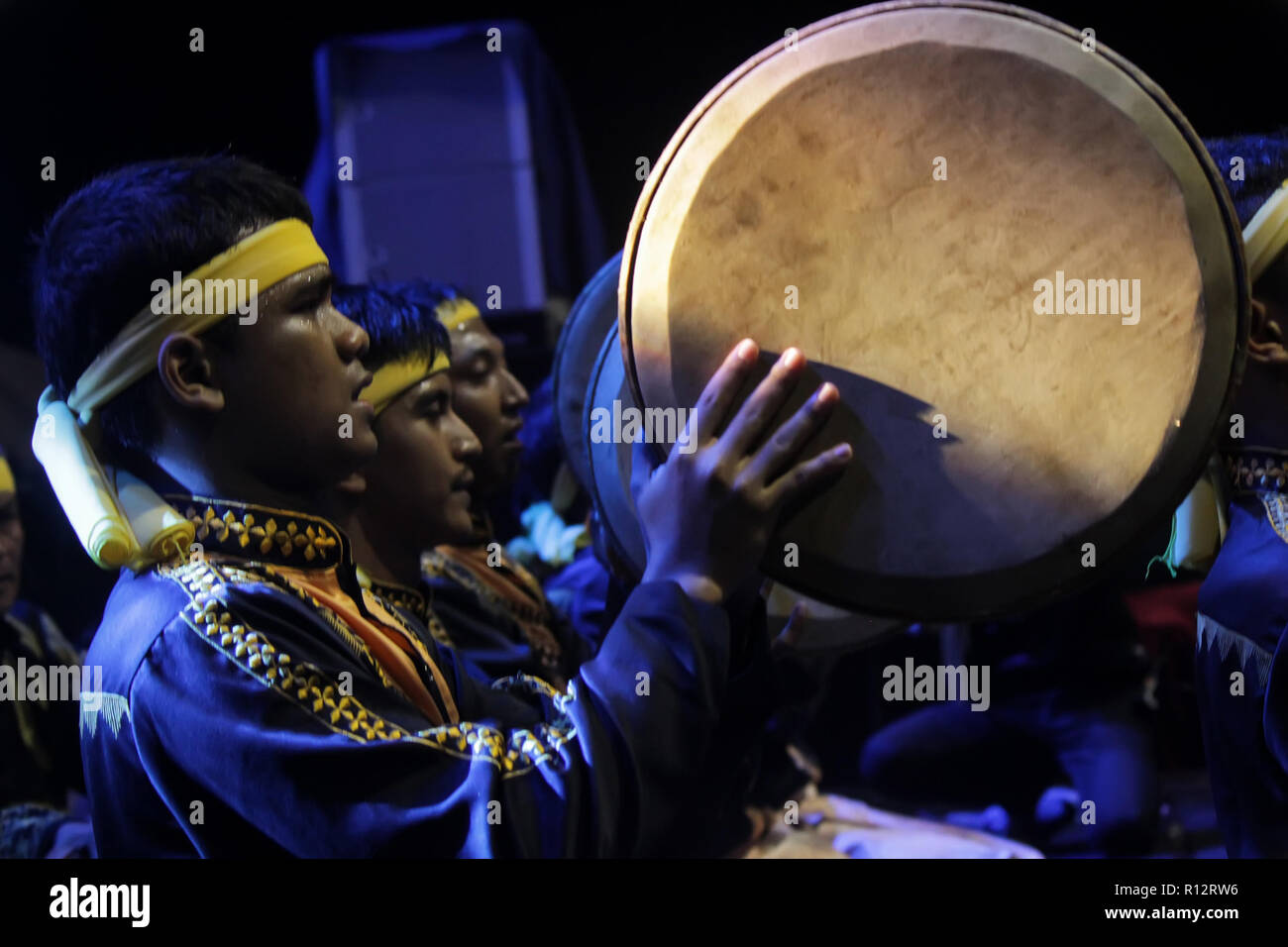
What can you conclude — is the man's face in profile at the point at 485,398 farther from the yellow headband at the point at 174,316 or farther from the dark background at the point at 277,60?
the yellow headband at the point at 174,316

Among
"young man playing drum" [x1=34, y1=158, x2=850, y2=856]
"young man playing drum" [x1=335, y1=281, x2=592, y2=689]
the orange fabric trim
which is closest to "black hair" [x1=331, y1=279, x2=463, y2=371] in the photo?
"young man playing drum" [x1=335, y1=281, x2=592, y2=689]

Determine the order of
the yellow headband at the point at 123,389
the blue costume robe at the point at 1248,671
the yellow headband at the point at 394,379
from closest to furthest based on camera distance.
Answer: the yellow headband at the point at 123,389 < the blue costume robe at the point at 1248,671 < the yellow headband at the point at 394,379

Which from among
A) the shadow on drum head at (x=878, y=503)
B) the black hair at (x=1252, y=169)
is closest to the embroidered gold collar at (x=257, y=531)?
the shadow on drum head at (x=878, y=503)

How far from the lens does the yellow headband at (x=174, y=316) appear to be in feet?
4.55

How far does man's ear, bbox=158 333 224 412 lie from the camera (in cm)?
138

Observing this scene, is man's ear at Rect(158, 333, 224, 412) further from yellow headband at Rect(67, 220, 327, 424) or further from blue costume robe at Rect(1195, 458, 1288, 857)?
blue costume robe at Rect(1195, 458, 1288, 857)

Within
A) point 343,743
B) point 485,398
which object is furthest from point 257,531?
point 485,398

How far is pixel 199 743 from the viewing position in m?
1.23

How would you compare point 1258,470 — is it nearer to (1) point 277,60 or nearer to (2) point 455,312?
(2) point 455,312

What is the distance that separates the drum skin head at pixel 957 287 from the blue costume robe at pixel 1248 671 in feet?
1.17
